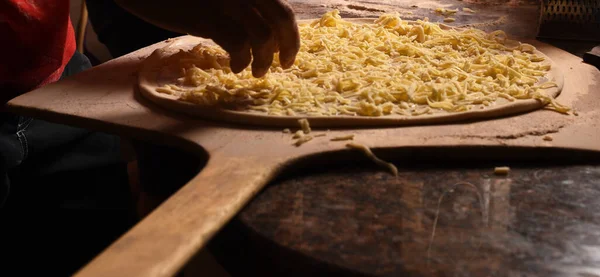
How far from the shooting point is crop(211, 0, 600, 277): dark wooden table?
0.88 metres

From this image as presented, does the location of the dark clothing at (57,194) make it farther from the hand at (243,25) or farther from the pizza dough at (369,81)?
the hand at (243,25)

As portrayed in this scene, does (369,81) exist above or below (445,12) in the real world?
above

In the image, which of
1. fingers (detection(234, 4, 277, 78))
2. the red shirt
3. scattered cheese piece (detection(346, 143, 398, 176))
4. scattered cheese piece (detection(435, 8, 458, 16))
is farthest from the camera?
scattered cheese piece (detection(435, 8, 458, 16))

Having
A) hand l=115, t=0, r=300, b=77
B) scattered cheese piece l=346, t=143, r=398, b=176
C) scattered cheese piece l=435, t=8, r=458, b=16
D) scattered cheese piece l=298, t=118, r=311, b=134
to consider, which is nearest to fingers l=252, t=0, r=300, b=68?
hand l=115, t=0, r=300, b=77

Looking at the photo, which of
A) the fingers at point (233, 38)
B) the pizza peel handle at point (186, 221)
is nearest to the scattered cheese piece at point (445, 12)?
the fingers at point (233, 38)

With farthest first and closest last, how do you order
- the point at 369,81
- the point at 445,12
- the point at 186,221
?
1. the point at 445,12
2. the point at 369,81
3. the point at 186,221

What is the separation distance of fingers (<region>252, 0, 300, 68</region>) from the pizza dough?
3.2 inches

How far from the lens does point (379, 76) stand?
5.02ft

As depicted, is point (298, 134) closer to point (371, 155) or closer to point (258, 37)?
point (371, 155)

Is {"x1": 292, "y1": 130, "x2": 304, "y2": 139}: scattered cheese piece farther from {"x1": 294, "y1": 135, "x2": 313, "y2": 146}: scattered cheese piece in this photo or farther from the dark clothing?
the dark clothing

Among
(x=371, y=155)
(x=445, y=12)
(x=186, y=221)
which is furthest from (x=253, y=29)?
(x=445, y=12)

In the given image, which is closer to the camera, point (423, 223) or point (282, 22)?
point (423, 223)

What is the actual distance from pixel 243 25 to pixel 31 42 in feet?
2.04

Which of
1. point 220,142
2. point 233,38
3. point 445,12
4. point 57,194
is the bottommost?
point 57,194
